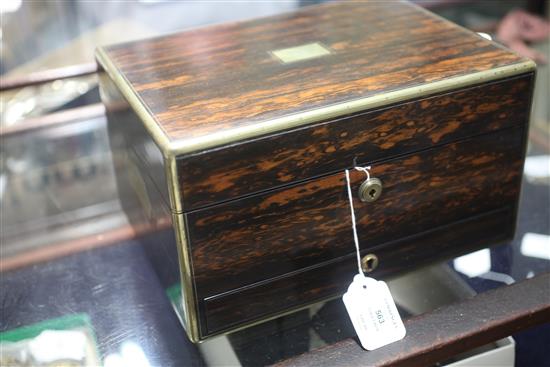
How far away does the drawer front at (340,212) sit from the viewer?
619mm

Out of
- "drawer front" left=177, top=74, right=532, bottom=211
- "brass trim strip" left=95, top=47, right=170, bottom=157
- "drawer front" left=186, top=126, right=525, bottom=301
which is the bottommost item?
"drawer front" left=186, top=126, right=525, bottom=301

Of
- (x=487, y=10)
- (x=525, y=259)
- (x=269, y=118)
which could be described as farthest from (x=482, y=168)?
(x=487, y=10)

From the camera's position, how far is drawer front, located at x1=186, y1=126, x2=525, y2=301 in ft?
2.03

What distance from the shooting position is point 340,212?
66cm

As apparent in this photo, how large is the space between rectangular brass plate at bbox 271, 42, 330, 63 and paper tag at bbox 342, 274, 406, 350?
23 cm

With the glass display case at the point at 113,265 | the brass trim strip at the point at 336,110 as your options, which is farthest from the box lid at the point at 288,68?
the glass display case at the point at 113,265

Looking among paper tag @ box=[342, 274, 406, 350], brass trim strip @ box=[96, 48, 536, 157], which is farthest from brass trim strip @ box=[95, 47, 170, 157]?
paper tag @ box=[342, 274, 406, 350]

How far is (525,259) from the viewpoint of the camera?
2.54ft

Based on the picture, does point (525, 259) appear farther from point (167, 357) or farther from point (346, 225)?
point (167, 357)

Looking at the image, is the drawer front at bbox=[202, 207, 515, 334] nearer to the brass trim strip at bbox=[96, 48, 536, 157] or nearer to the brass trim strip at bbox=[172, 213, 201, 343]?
the brass trim strip at bbox=[172, 213, 201, 343]

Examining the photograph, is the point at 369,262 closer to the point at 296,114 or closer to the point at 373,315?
the point at 373,315

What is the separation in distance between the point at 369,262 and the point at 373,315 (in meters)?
0.07

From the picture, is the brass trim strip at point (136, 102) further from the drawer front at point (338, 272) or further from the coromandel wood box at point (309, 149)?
the drawer front at point (338, 272)

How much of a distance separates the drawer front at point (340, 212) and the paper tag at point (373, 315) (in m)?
0.05
